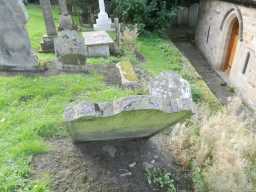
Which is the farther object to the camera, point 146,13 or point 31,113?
point 146,13

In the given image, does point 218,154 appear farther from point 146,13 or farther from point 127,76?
point 146,13

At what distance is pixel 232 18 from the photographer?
861 centimetres

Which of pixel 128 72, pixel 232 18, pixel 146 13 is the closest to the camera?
pixel 128 72

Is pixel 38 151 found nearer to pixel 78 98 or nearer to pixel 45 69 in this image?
pixel 78 98

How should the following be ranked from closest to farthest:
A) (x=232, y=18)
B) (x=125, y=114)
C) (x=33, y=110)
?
1. (x=125, y=114)
2. (x=33, y=110)
3. (x=232, y=18)

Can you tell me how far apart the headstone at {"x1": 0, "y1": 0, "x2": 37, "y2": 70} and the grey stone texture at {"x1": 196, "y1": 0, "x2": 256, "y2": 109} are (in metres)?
6.40

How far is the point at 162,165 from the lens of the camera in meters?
2.79

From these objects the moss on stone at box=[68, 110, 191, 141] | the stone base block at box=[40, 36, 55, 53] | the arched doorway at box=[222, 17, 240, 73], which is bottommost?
the arched doorway at box=[222, 17, 240, 73]

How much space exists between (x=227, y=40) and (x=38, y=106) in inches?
313

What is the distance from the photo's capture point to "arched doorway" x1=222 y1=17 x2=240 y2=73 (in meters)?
8.78

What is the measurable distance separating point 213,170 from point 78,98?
2.65 metres

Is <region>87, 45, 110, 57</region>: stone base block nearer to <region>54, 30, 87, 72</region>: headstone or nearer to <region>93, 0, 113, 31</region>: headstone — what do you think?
<region>54, 30, 87, 72</region>: headstone

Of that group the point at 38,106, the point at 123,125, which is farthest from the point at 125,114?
the point at 38,106

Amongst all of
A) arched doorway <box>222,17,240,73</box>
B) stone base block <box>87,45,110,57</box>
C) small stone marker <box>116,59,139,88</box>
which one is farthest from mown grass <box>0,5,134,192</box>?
arched doorway <box>222,17,240,73</box>
